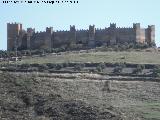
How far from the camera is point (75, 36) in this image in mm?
102438

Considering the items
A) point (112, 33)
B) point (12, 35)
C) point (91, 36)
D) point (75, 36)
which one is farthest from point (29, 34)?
point (112, 33)

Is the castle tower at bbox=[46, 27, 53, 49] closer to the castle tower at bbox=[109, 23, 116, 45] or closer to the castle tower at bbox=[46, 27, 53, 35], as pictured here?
the castle tower at bbox=[46, 27, 53, 35]

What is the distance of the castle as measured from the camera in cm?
9950

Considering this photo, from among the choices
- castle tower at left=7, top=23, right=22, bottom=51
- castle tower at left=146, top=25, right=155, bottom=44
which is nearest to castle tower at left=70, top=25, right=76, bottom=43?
castle tower at left=7, top=23, right=22, bottom=51

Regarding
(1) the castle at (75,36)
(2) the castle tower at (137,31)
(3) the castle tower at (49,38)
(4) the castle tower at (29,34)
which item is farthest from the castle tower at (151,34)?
(4) the castle tower at (29,34)

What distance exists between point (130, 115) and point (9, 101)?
23.1ft

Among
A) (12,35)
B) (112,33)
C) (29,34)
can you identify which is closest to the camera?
(112,33)

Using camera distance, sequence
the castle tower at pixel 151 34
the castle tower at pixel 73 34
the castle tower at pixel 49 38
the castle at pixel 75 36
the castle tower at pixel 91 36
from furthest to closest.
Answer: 1. the castle tower at pixel 49 38
2. the castle tower at pixel 151 34
3. the castle tower at pixel 73 34
4. the castle tower at pixel 91 36
5. the castle at pixel 75 36

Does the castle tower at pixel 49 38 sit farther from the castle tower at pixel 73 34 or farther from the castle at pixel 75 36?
the castle tower at pixel 73 34

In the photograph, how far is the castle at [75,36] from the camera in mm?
99500

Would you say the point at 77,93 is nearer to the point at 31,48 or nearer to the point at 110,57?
the point at 110,57

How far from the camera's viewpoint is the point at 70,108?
106 ft

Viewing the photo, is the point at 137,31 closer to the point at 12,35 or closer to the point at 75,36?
the point at 75,36

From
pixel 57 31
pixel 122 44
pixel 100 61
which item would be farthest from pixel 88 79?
pixel 57 31
